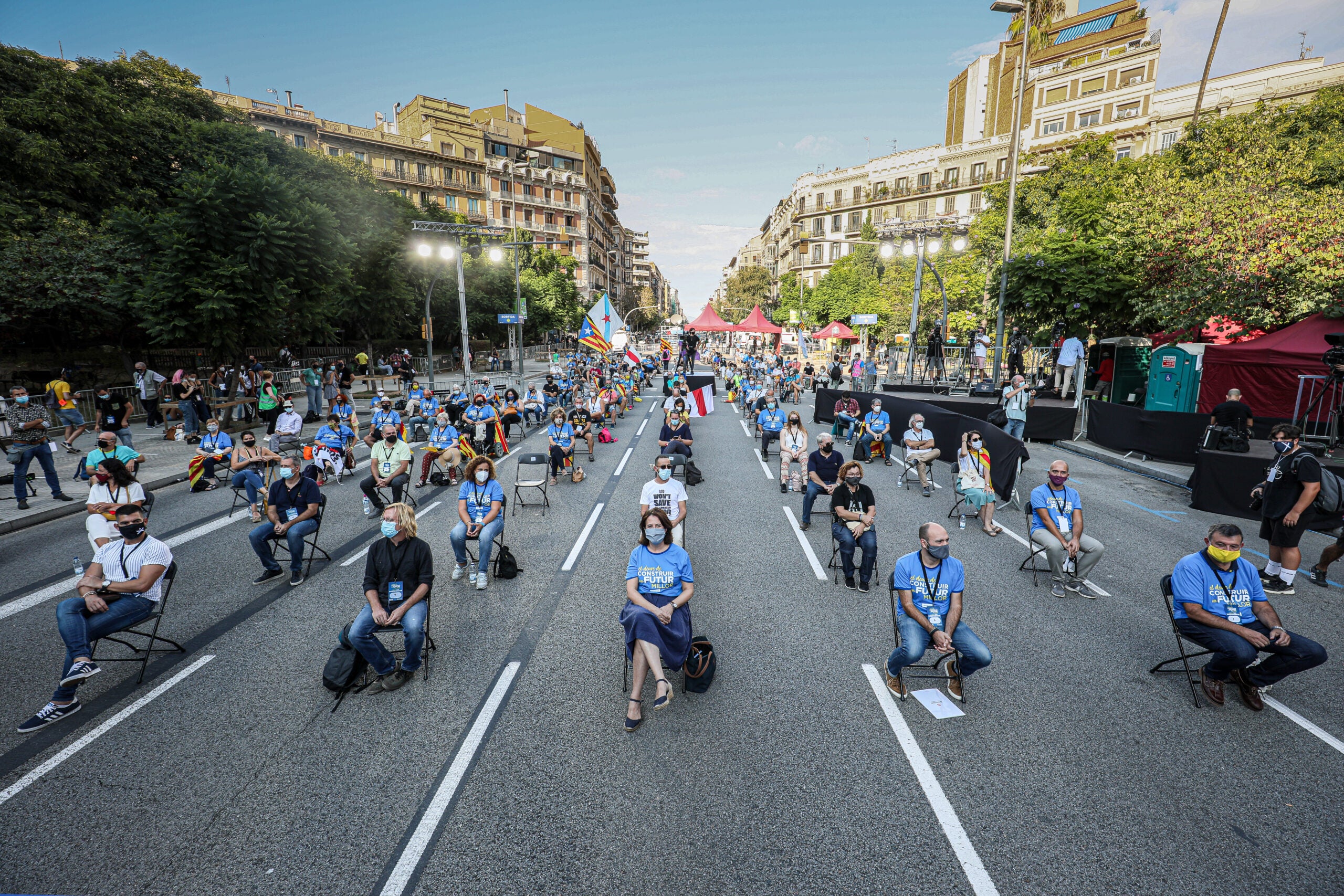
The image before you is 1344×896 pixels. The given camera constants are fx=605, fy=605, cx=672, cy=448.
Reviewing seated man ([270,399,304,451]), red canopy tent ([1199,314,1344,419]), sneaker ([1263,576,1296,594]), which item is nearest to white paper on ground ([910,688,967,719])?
sneaker ([1263,576,1296,594])

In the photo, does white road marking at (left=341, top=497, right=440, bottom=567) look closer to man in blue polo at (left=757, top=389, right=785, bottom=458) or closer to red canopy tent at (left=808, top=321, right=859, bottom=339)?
man in blue polo at (left=757, top=389, right=785, bottom=458)

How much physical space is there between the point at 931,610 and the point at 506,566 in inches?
198

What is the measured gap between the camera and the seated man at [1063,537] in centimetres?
718

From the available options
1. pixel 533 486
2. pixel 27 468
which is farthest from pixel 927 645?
pixel 27 468

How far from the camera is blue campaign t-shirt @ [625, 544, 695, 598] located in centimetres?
523

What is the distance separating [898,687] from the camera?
17.0 feet

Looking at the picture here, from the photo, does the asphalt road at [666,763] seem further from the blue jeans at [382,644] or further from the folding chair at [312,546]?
the folding chair at [312,546]

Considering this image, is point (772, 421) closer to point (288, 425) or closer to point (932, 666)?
point (932, 666)

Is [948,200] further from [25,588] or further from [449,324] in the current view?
[25,588]

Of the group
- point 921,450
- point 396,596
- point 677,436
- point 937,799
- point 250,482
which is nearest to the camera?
point 937,799

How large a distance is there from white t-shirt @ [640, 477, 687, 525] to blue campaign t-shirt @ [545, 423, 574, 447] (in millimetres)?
5492

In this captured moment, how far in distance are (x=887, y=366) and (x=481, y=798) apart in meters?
43.6

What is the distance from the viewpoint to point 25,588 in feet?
24.5

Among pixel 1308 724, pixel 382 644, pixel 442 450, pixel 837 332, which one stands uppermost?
pixel 837 332
